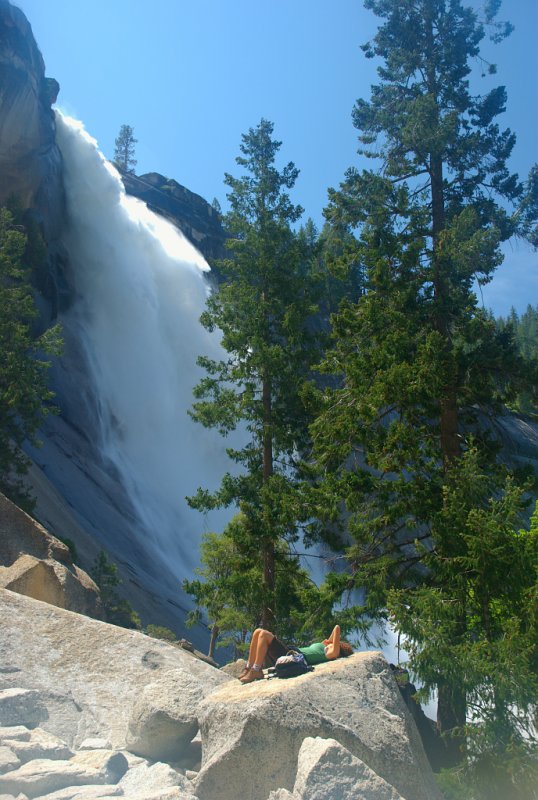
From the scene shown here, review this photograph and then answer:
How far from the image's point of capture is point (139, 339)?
53.2m

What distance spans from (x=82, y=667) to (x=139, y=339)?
44.6 metres

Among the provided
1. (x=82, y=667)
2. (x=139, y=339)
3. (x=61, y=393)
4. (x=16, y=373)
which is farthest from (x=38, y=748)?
(x=139, y=339)

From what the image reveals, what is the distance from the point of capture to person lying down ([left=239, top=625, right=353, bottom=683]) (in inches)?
329

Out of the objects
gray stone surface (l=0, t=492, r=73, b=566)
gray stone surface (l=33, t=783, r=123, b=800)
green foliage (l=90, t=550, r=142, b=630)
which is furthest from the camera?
green foliage (l=90, t=550, r=142, b=630)

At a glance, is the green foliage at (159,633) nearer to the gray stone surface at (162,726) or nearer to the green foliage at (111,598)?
the green foliage at (111,598)

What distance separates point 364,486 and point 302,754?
297 inches

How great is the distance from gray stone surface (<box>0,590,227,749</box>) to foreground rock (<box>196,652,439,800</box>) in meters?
1.09

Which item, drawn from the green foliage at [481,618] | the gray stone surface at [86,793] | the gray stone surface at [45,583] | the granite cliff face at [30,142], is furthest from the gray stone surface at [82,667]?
the granite cliff face at [30,142]

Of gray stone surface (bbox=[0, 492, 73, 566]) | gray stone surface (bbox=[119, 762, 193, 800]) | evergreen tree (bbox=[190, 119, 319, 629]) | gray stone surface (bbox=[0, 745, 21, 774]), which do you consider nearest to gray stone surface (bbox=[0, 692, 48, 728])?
gray stone surface (bbox=[0, 745, 21, 774])

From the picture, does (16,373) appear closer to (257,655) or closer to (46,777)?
(257,655)

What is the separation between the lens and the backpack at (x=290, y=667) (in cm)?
799

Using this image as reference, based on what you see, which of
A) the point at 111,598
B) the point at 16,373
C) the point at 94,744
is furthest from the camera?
the point at 111,598

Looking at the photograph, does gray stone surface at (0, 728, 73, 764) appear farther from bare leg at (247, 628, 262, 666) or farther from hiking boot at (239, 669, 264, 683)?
bare leg at (247, 628, 262, 666)

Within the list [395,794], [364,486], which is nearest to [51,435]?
[364,486]
